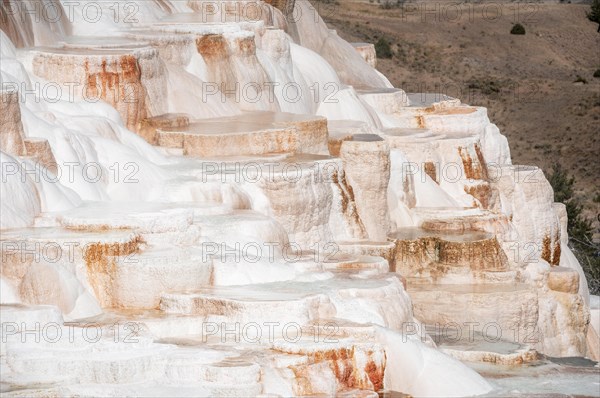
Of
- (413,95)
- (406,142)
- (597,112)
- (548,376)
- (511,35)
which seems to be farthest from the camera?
(511,35)

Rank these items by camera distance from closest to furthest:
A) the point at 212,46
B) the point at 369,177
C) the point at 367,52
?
1. the point at 369,177
2. the point at 212,46
3. the point at 367,52

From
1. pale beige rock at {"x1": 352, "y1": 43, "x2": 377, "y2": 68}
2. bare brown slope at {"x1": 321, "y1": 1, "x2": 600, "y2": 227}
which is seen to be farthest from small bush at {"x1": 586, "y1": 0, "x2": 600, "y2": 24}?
pale beige rock at {"x1": 352, "y1": 43, "x2": 377, "y2": 68}

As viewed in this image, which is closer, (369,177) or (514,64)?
(369,177)

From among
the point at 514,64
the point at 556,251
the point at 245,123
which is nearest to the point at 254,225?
the point at 245,123

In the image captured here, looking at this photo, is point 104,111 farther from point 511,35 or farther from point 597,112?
point 511,35

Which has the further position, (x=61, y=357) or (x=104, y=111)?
(x=104, y=111)

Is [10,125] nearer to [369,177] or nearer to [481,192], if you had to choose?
[369,177]

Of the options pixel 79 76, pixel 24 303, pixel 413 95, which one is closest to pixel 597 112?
pixel 413 95

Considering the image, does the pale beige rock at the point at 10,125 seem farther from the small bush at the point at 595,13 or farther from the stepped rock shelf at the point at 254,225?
the small bush at the point at 595,13
